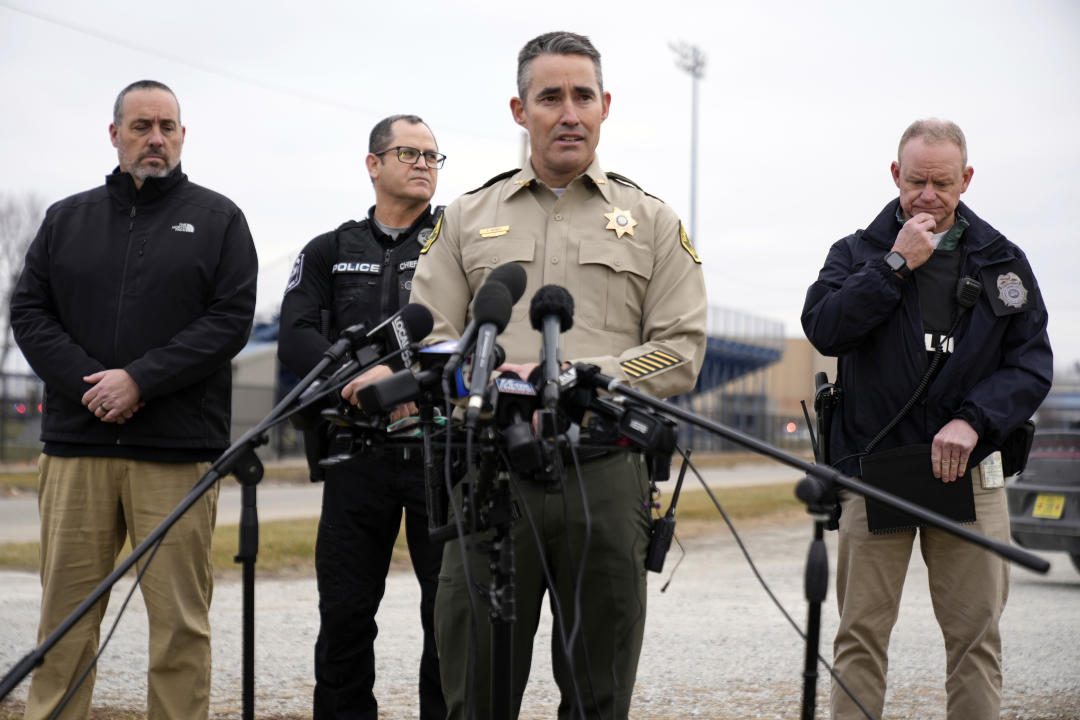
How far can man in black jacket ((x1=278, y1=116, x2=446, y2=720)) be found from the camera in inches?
184

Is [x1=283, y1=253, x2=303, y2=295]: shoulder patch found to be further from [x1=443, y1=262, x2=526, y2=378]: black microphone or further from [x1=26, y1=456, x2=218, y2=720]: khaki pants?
[x1=443, y1=262, x2=526, y2=378]: black microphone

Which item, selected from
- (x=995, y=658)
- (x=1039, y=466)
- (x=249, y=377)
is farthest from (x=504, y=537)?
(x=249, y=377)

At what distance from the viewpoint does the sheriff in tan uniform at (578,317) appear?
134 inches

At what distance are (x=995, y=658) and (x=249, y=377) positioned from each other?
1230 inches

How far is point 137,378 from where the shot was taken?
439 cm

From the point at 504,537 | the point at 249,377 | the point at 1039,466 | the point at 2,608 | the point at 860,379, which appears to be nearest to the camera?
the point at 504,537

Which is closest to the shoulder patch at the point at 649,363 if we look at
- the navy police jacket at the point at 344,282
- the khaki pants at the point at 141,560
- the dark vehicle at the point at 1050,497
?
the navy police jacket at the point at 344,282

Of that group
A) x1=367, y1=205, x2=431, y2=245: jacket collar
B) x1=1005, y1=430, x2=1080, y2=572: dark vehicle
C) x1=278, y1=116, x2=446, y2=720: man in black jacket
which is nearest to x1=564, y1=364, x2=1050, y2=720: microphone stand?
x1=278, y1=116, x2=446, y2=720: man in black jacket

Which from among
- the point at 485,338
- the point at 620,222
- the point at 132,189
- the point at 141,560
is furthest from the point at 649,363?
the point at 132,189

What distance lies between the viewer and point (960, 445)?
398 cm

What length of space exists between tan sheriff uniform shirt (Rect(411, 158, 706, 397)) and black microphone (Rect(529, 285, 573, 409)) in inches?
29.3

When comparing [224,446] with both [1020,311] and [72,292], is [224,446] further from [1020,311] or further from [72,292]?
[1020,311]

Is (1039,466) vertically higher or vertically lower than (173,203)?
Answer: lower

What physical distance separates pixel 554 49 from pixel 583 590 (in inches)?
64.2
